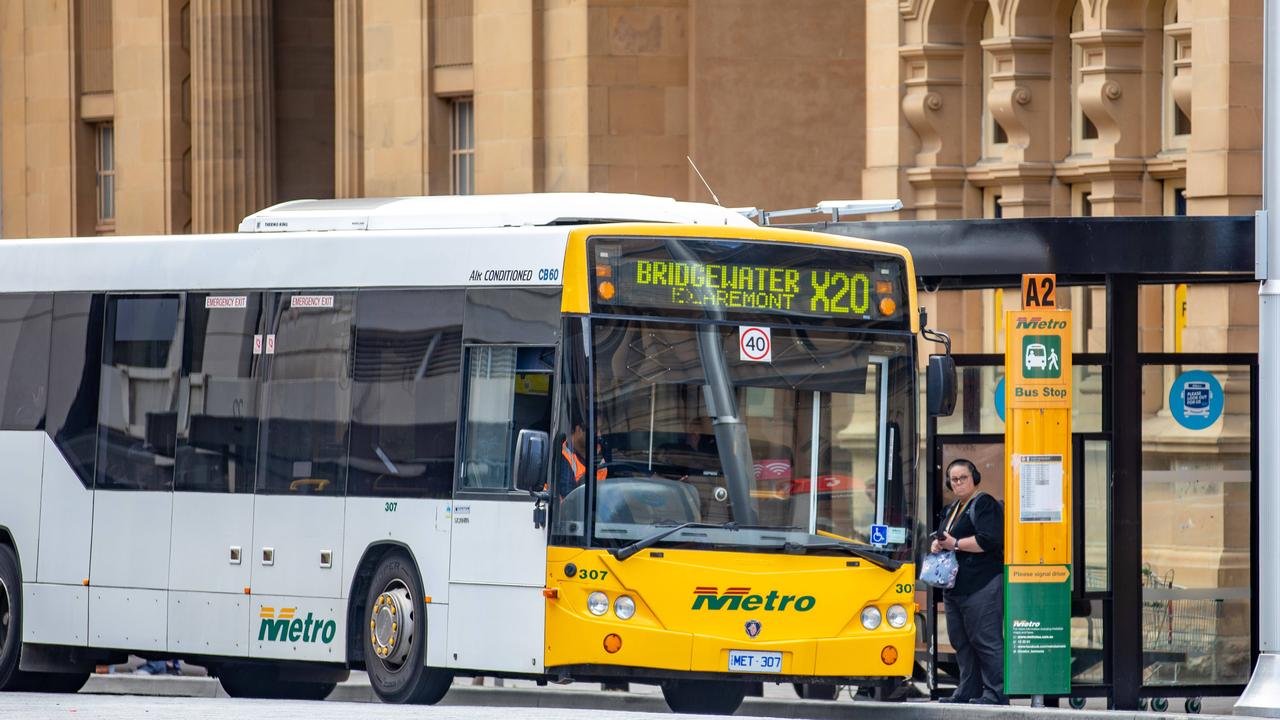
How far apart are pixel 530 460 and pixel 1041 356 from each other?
347 centimetres

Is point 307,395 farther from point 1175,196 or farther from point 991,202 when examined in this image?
point 991,202

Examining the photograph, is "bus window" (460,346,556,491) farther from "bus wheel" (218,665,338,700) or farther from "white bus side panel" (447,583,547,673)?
"bus wheel" (218,665,338,700)

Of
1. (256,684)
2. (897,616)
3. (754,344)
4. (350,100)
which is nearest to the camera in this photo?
(754,344)

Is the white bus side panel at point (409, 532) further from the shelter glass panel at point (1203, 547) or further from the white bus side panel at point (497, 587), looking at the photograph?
the shelter glass panel at point (1203, 547)

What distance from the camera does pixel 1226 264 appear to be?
604 inches

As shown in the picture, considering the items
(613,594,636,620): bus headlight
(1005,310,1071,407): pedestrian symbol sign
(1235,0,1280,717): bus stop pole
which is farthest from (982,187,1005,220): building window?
(613,594,636,620): bus headlight

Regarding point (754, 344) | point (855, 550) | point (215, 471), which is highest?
point (754, 344)

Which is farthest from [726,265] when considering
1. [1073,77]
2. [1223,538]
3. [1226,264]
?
[1073,77]

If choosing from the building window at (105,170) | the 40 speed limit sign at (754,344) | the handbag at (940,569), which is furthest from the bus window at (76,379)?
the building window at (105,170)

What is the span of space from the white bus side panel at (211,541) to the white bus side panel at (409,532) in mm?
904

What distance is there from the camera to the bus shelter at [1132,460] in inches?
616

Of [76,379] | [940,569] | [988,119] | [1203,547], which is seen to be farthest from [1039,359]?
[988,119]

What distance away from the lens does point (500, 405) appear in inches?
558

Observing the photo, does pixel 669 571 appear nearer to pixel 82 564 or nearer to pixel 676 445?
pixel 676 445
